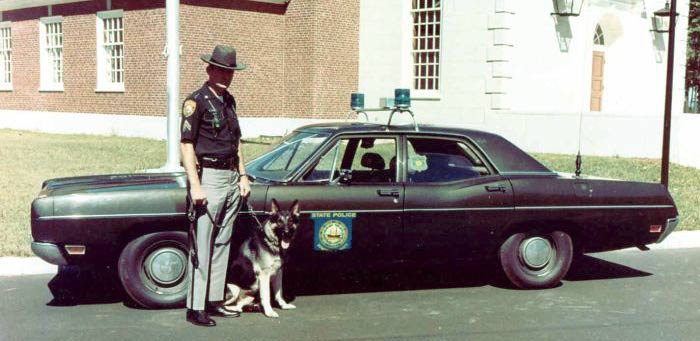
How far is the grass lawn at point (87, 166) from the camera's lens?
9867 mm

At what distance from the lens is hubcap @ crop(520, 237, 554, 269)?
6801 mm

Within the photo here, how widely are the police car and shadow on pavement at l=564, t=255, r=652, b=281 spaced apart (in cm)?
59

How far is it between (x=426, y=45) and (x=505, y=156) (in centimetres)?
1614

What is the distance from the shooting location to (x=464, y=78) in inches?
844

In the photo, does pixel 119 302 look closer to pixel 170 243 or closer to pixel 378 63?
pixel 170 243

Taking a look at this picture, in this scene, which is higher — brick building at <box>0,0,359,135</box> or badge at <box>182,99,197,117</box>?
brick building at <box>0,0,359,135</box>

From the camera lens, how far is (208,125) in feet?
17.7

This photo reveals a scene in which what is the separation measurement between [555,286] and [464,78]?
14933 mm

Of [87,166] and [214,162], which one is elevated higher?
[214,162]

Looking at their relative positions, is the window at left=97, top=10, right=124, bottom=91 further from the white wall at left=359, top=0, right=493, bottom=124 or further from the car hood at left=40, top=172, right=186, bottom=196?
the car hood at left=40, top=172, right=186, bottom=196

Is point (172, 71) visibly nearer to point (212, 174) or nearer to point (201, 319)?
point (212, 174)

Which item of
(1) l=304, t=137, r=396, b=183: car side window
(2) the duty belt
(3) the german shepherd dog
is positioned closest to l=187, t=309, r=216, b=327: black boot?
(3) the german shepherd dog

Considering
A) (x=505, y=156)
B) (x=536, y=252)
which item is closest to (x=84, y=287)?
(x=505, y=156)

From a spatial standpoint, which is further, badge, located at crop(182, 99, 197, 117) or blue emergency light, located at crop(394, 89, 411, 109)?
blue emergency light, located at crop(394, 89, 411, 109)
